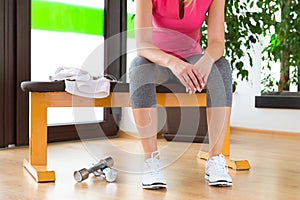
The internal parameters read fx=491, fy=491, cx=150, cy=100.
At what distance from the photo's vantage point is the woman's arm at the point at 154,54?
167cm

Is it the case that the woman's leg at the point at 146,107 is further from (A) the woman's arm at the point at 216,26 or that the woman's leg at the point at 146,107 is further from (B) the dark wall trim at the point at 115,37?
(B) the dark wall trim at the point at 115,37

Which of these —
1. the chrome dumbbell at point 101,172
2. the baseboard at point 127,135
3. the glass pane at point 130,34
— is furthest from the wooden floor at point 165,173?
the glass pane at point 130,34

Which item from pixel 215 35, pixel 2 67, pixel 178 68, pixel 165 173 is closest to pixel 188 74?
pixel 178 68

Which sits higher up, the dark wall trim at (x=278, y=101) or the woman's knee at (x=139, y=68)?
the woman's knee at (x=139, y=68)

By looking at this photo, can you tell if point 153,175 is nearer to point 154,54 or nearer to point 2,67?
point 154,54

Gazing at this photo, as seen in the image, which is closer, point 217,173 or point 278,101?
point 217,173

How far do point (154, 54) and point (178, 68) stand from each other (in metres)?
0.12

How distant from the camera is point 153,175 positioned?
5.53ft

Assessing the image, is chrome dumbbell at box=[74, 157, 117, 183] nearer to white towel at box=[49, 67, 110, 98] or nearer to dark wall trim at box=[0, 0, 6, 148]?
white towel at box=[49, 67, 110, 98]

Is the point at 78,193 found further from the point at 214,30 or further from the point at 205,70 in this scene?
the point at 214,30

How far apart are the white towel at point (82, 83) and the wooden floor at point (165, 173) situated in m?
0.33

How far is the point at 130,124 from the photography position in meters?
3.26

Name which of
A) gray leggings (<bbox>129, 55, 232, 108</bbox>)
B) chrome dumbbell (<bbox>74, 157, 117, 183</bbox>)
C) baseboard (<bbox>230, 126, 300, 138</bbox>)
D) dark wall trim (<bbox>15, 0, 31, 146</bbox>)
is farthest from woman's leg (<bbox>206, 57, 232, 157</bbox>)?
baseboard (<bbox>230, 126, 300, 138</bbox>)

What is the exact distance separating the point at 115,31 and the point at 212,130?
160 centimetres
